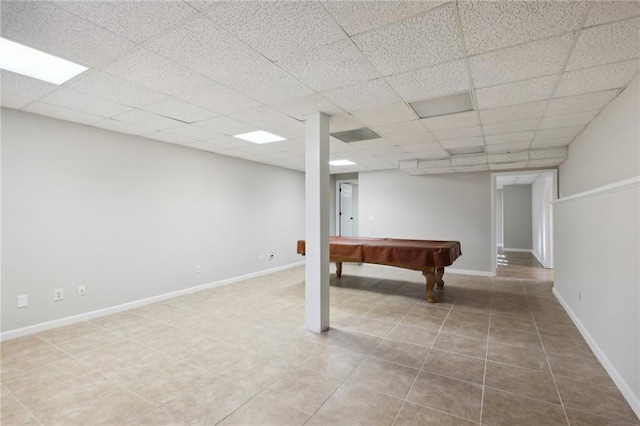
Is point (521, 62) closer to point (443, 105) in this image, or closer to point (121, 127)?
point (443, 105)

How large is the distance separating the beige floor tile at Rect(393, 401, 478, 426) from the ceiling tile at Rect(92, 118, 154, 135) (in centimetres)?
418

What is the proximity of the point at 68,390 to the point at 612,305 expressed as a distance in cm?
428

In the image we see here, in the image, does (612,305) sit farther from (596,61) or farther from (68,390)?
(68,390)

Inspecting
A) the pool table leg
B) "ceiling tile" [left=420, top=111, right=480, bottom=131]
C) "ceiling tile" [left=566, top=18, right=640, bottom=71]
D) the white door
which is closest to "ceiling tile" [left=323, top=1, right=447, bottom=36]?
"ceiling tile" [left=566, top=18, right=640, bottom=71]

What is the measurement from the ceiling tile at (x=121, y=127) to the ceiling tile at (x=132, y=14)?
7.13 ft

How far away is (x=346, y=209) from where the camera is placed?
9688 millimetres

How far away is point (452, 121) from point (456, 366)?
2723mm

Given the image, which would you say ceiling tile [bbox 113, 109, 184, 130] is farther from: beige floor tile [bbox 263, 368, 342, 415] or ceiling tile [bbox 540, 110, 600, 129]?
ceiling tile [bbox 540, 110, 600, 129]

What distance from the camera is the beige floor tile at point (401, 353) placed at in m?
2.61

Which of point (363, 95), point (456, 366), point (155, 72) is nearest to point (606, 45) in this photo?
point (363, 95)

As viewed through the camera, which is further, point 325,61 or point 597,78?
point 597,78

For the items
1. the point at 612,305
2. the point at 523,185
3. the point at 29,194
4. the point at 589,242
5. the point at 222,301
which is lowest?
the point at 222,301

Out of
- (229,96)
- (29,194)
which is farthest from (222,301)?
(229,96)

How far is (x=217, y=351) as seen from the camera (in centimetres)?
279
